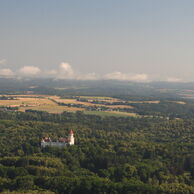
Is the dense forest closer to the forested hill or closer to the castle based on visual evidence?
the forested hill

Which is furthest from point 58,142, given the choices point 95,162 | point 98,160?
point 98,160

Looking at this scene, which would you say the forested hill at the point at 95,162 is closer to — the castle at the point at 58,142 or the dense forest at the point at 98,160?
the dense forest at the point at 98,160

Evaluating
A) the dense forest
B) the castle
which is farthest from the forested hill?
the castle

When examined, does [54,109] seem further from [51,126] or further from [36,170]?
[36,170]

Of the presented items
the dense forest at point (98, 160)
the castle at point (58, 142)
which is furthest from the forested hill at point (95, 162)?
the castle at point (58, 142)

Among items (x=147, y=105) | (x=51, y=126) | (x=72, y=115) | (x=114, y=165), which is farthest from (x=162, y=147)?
(x=147, y=105)

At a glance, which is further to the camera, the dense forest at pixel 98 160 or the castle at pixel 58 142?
the castle at pixel 58 142

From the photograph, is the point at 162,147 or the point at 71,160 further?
the point at 162,147

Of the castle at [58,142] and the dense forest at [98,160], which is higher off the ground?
the castle at [58,142]

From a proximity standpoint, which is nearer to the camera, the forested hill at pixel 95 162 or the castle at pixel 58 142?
the forested hill at pixel 95 162
